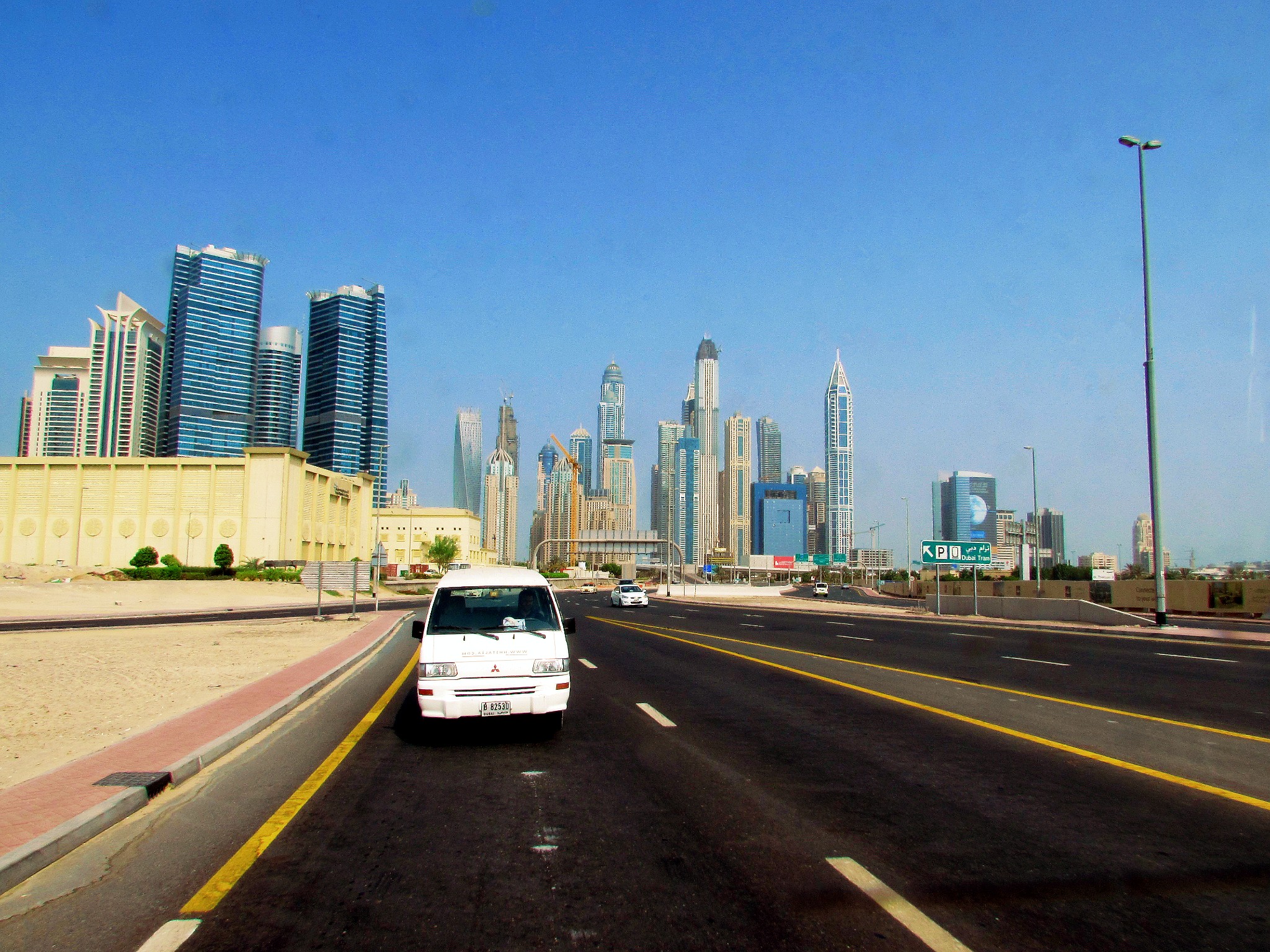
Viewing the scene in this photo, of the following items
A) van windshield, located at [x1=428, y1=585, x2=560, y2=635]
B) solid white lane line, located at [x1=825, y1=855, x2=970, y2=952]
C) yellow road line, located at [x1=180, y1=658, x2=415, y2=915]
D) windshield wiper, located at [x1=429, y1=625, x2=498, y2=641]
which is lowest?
yellow road line, located at [x1=180, y1=658, x2=415, y2=915]

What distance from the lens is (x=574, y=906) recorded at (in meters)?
4.73

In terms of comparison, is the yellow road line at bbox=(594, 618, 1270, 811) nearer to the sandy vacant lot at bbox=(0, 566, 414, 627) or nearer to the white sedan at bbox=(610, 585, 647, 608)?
the white sedan at bbox=(610, 585, 647, 608)

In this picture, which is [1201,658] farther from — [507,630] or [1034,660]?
[507,630]

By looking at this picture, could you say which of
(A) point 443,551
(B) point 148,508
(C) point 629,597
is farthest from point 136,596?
(A) point 443,551

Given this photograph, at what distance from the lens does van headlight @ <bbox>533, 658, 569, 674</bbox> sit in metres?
9.47

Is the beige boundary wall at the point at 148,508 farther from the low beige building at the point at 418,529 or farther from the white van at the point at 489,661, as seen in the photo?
the white van at the point at 489,661

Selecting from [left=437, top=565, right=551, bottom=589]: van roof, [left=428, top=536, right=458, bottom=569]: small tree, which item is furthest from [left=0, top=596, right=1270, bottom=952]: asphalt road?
[left=428, top=536, right=458, bottom=569]: small tree

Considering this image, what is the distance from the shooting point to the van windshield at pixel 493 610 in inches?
394

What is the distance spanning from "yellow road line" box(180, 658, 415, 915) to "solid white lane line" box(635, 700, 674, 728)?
11.9 ft

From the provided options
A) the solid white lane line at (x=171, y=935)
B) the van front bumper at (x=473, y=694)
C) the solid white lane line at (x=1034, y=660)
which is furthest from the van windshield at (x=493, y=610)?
the solid white lane line at (x=1034, y=660)

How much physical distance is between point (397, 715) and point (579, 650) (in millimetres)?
10511

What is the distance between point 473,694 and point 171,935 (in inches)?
192

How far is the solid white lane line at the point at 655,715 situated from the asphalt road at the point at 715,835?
0.43ft

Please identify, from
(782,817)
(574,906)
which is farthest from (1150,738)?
(574,906)
